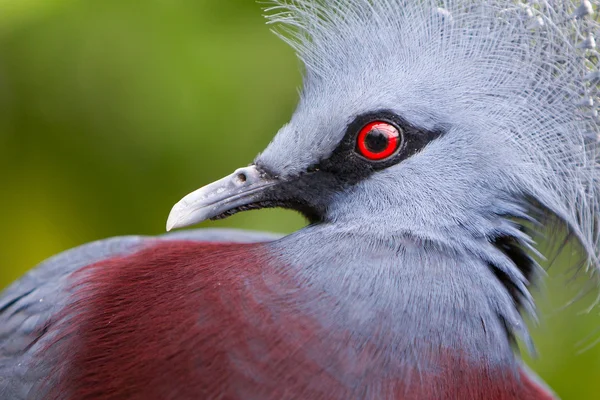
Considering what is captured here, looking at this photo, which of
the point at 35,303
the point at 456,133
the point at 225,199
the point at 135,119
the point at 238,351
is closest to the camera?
the point at 238,351

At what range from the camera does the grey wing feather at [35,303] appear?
1889 millimetres

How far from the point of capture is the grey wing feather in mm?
1889

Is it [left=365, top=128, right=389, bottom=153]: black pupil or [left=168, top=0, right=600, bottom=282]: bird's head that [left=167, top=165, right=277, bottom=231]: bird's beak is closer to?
[left=168, top=0, right=600, bottom=282]: bird's head

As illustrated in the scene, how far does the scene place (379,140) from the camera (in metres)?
1.76

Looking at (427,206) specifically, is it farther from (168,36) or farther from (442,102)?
(168,36)

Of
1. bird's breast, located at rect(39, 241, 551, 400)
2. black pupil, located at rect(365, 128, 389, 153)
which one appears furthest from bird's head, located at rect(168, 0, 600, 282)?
bird's breast, located at rect(39, 241, 551, 400)

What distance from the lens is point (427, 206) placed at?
5.65 ft

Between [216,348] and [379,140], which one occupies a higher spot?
[379,140]

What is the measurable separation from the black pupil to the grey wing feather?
2.98ft

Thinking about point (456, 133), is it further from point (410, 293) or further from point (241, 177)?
point (241, 177)

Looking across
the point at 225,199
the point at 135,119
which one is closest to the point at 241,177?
the point at 225,199

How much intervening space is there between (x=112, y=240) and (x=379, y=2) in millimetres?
1232

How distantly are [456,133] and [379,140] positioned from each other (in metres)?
0.19

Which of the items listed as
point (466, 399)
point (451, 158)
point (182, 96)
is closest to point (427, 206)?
point (451, 158)
